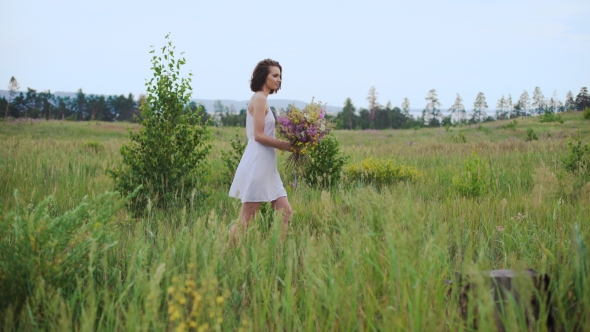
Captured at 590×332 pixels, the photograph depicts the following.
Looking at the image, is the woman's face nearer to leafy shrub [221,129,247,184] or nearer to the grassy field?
the grassy field

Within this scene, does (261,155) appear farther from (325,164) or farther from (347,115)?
(347,115)

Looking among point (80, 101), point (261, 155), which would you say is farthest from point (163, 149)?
point (80, 101)

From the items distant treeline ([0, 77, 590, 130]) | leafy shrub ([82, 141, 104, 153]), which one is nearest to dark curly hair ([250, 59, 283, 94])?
leafy shrub ([82, 141, 104, 153])

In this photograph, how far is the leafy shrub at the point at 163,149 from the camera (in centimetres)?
537

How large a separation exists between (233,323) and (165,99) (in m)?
3.89

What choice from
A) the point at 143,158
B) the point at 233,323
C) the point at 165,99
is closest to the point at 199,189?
the point at 143,158

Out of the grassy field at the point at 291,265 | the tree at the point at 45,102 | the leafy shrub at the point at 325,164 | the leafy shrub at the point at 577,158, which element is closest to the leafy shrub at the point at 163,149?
the grassy field at the point at 291,265

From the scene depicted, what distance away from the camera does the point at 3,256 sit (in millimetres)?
2645

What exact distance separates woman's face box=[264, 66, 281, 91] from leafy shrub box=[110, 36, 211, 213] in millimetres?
1352

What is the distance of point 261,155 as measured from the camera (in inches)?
171

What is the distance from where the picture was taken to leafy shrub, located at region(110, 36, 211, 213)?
17.6ft

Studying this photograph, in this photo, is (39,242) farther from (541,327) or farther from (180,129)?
(180,129)

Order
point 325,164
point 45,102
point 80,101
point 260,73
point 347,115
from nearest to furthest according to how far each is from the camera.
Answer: point 260,73 < point 325,164 < point 347,115 < point 45,102 < point 80,101

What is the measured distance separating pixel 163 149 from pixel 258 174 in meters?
1.76
